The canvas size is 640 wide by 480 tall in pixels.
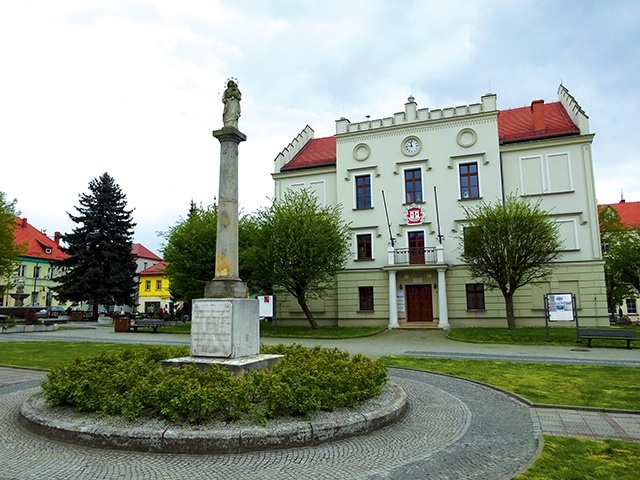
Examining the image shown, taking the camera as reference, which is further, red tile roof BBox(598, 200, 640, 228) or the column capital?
red tile roof BBox(598, 200, 640, 228)

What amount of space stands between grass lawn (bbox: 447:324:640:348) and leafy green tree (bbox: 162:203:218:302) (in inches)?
Answer: 635

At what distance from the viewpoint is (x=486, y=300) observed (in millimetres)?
28969

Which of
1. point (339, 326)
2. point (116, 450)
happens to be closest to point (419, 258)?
point (339, 326)

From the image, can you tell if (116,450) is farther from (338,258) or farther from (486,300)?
(486,300)

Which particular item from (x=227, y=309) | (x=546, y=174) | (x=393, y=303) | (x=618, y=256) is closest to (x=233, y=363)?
(x=227, y=309)

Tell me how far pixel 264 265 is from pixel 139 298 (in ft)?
168

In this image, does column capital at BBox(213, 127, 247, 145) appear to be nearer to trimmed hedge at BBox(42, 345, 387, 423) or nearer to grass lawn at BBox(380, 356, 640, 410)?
trimmed hedge at BBox(42, 345, 387, 423)

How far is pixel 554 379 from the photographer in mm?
10812

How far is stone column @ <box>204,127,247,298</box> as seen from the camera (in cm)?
939

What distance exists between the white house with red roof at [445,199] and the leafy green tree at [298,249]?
13.3 feet

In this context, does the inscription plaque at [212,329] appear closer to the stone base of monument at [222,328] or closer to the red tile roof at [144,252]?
the stone base of monument at [222,328]

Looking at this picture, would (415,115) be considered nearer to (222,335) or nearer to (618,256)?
(618,256)

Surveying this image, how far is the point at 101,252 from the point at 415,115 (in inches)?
1331

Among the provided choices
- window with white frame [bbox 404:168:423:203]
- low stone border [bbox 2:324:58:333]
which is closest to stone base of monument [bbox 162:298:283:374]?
window with white frame [bbox 404:168:423:203]
